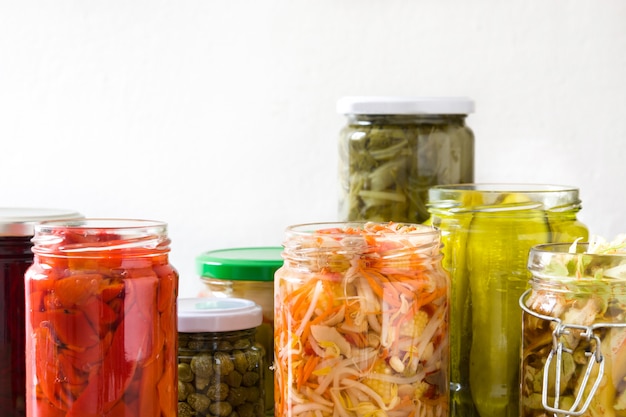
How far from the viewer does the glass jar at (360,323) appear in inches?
31.2

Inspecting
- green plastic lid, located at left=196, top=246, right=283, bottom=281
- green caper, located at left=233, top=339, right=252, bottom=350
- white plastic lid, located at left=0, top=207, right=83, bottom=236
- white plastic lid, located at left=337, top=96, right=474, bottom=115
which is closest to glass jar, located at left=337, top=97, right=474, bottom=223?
white plastic lid, located at left=337, top=96, right=474, bottom=115

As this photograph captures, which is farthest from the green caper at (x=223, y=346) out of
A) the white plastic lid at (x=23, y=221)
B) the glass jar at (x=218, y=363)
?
the white plastic lid at (x=23, y=221)

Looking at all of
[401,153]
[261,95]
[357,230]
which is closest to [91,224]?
[357,230]

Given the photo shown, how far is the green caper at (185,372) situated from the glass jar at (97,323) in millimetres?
73

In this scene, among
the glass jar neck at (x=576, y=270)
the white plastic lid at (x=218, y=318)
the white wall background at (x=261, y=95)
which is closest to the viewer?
the glass jar neck at (x=576, y=270)

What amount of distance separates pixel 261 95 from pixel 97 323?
0.76 metres

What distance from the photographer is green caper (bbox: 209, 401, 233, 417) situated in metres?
0.92

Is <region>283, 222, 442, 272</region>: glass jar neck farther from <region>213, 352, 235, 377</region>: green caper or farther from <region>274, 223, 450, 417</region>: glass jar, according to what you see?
<region>213, 352, 235, 377</region>: green caper

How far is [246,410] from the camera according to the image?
3.08 feet

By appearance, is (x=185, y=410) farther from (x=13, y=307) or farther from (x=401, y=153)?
(x=401, y=153)

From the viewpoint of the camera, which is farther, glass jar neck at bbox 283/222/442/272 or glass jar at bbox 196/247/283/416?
glass jar at bbox 196/247/283/416

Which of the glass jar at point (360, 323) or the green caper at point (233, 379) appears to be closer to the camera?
the glass jar at point (360, 323)

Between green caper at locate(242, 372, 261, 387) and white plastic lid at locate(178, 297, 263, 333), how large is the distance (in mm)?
49

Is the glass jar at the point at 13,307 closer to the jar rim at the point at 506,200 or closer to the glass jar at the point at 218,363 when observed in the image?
the glass jar at the point at 218,363
